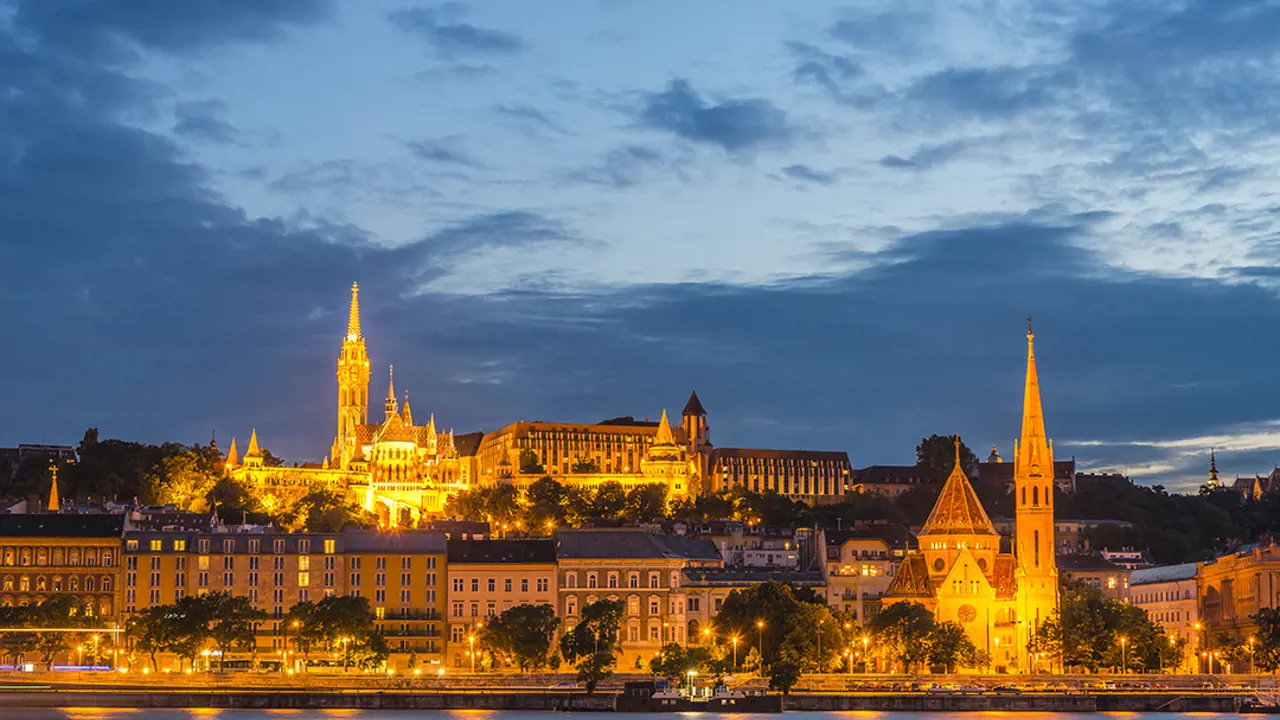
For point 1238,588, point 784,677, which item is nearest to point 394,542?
point 784,677

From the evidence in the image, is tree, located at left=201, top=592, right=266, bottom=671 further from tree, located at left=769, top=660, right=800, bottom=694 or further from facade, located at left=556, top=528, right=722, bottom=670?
tree, located at left=769, top=660, right=800, bottom=694

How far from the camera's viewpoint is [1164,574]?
177875mm

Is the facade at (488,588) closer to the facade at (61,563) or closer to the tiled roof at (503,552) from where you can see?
the tiled roof at (503,552)

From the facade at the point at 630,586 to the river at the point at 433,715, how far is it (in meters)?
29.4

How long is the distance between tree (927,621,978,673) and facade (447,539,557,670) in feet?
82.1

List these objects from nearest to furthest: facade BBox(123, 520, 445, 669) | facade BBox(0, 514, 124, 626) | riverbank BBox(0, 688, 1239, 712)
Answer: riverbank BBox(0, 688, 1239, 712)
facade BBox(123, 520, 445, 669)
facade BBox(0, 514, 124, 626)

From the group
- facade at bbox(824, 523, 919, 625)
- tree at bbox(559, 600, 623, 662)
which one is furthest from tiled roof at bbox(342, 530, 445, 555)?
facade at bbox(824, 523, 919, 625)

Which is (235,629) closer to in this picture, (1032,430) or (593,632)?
(593,632)

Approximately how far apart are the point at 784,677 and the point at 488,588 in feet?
115

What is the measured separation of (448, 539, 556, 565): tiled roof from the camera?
482ft

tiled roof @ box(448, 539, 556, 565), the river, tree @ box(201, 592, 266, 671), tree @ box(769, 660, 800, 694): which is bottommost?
the river

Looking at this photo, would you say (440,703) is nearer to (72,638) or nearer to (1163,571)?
(72,638)

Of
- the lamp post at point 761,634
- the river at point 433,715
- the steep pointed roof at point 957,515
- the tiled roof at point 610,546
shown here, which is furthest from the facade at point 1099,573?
the river at point 433,715

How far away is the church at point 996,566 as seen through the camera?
149000mm
